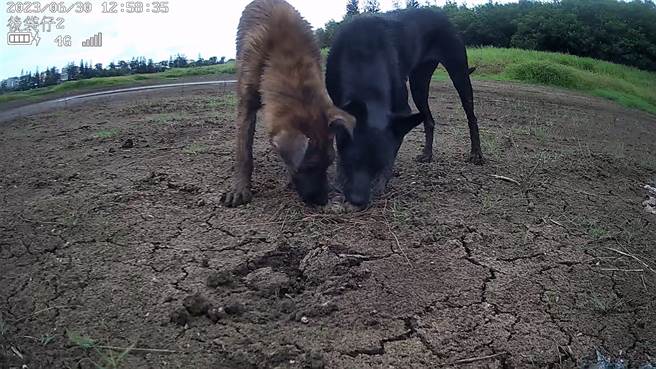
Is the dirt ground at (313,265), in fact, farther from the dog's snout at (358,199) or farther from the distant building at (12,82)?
the distant building at (12,82)

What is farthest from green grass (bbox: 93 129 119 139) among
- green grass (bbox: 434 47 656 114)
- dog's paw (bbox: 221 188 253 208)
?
green grass (bbox: 434 47 656 114)

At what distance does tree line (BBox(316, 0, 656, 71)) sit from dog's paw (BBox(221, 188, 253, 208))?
17.6 meters

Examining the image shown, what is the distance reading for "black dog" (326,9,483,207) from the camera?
4.45 meters

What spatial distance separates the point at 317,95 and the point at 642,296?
2.52 m

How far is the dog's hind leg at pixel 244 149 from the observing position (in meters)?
4.55

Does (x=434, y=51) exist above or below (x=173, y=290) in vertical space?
above

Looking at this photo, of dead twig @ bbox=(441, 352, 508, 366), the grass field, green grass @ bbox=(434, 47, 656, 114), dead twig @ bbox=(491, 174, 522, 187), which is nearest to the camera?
dead twig @ bbox=(441, 352, 508, 366)

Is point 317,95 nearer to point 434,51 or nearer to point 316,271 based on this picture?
point 316,271

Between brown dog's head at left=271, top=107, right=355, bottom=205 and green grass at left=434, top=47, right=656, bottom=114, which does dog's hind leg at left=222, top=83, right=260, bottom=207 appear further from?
green grass at left=434, top=47, right=656, bottom=114

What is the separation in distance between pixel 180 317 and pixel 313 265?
2.94ft

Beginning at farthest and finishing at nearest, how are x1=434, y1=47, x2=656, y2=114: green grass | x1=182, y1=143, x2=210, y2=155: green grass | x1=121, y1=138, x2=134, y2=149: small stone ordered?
x1=434, y1=47, x2=656, y2=114: green grass → x1=121, y1=138, x2=134, y2=149: small stone → x1=182, y1=143, x2=210, y2=155: green grass

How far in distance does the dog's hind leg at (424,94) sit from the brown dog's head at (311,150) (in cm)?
179

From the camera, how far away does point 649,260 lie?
3.93m

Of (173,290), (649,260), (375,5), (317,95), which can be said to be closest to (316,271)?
(173,290)
